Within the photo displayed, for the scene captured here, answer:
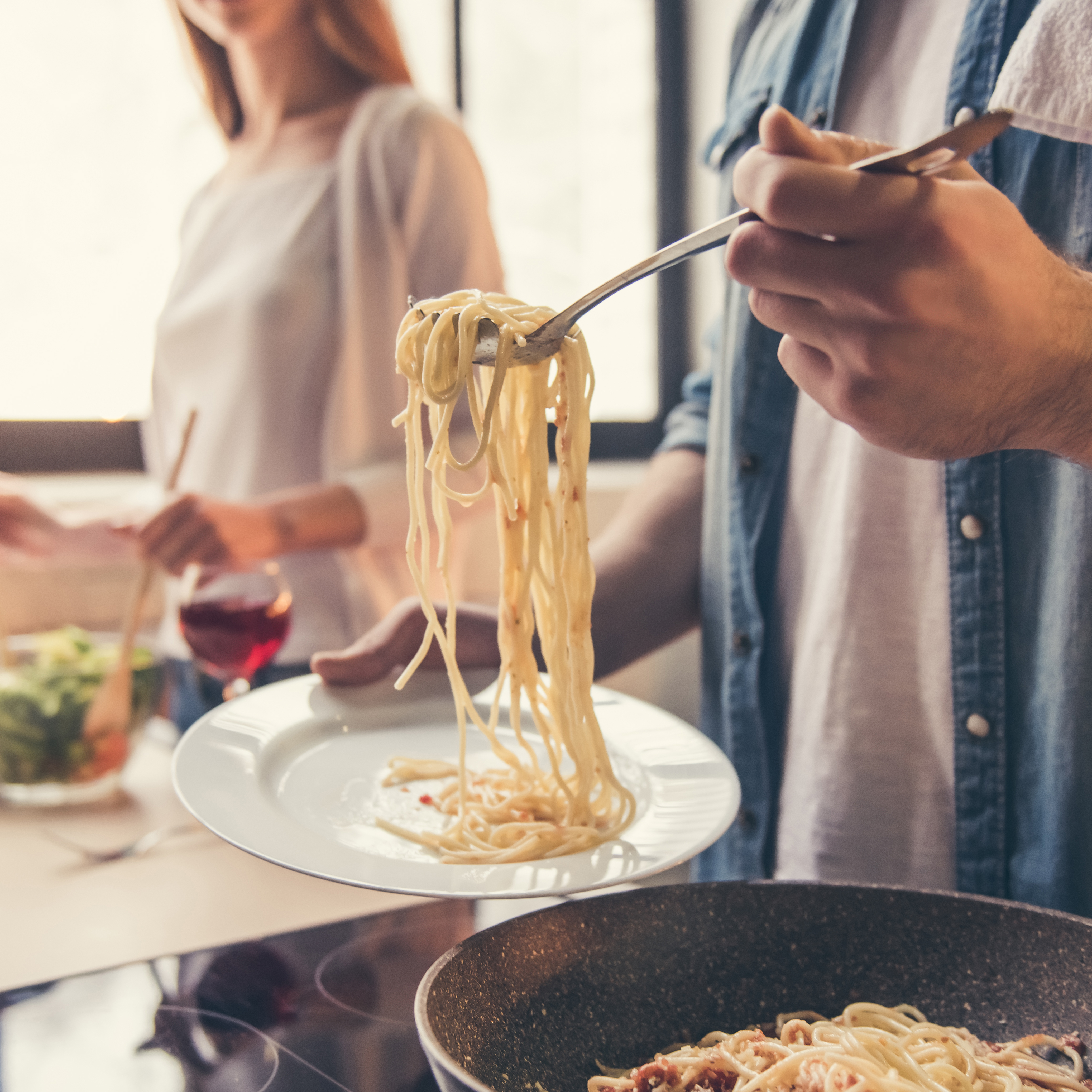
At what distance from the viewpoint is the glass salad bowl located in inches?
51.9

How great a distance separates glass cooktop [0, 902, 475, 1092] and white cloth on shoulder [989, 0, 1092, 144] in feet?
2.86

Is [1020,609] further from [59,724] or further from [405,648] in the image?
[59,724]

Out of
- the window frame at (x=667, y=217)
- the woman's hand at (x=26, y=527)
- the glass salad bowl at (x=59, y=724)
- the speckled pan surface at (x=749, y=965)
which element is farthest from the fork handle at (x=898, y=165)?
the window frame at (x=667, y=217)

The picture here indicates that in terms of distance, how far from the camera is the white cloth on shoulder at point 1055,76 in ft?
2.68

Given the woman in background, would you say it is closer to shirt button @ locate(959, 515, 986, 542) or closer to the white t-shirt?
the white t-shirt

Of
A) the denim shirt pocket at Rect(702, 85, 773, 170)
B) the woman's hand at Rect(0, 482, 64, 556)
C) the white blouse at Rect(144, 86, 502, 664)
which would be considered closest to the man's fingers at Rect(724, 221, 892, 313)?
the denim shirt pocket at Rect(702, 85, 773, 170)

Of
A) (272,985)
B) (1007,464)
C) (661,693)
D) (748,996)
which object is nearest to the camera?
(748,996)

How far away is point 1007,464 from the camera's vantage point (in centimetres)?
99

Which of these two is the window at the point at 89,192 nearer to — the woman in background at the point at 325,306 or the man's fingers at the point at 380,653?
the woman in background at the point at 325,306

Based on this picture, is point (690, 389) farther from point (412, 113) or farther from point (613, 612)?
point (412, 113)

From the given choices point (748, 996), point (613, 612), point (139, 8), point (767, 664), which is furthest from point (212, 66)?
point (748, 996)

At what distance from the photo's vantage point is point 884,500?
3.55 ft

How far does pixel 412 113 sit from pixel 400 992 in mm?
1375

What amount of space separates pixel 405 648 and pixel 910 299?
651 millimetres
